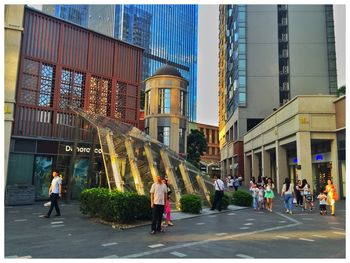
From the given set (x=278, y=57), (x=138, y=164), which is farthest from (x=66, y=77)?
(x=278, y=57)

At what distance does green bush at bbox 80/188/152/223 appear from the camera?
10.2 meters

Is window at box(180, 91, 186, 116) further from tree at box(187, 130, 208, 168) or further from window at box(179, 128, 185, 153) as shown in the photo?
tree at box(187, 130, 208, 168)

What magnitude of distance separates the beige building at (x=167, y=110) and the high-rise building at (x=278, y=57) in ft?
45.0

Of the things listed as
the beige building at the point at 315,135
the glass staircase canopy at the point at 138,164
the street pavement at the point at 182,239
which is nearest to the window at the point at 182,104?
the beige building at the point at 315,135

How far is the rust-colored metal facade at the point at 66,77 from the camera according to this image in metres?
18.3

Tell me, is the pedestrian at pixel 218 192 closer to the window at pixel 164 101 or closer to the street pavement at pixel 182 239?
the street pavement at pixel 182 239

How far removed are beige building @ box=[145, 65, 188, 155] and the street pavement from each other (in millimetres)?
21151

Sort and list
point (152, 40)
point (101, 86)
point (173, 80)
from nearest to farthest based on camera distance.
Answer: point (101, 86) < point (173, 80) < point (152, 40)

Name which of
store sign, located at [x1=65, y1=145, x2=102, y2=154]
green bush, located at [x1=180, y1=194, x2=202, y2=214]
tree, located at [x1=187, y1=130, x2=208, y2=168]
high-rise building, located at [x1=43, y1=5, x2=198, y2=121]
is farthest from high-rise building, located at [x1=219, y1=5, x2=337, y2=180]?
high-rise building, located at [x1=43, y1=5, x2=198, y2=121]

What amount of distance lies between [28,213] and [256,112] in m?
36.5

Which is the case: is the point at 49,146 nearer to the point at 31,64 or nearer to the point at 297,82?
the point at 31,64

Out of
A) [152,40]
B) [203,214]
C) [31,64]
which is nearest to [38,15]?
[31,64]

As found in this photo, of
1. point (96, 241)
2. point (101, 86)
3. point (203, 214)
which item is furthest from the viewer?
point (101, 86)

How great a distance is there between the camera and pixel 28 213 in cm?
1327
